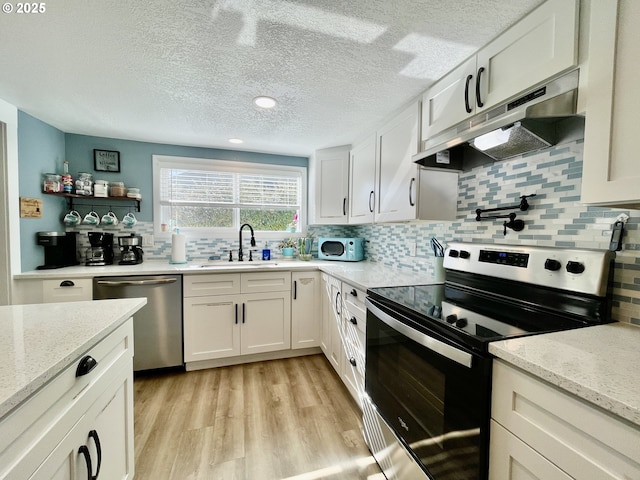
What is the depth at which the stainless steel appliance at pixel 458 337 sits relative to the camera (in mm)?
842

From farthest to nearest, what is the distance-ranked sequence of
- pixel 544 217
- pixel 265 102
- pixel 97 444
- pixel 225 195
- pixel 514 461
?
pixel 225 195 < pixel 265 102 < pixel 544 217 < pixel 97 444 < pixel 514 461

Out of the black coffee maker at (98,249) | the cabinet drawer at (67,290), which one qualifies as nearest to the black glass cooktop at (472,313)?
the cabinet drawer at (67,290)

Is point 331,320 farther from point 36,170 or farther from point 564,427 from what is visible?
point 36,170

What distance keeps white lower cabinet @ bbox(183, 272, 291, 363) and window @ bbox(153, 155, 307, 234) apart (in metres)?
0.84

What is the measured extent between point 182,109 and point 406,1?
5.42 feet

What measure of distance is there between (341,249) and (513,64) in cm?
205

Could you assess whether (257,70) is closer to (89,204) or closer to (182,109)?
(182,109)

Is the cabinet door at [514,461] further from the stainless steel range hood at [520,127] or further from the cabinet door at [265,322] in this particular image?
the cabinet door at [265,322]

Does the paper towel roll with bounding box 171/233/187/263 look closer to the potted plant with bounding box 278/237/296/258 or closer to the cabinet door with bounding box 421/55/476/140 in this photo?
the potted plant with bounding box 278/237/296/258

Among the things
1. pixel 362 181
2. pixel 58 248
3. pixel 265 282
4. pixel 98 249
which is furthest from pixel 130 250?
pixel 362 181

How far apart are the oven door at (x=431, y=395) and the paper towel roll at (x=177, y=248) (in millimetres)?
2007

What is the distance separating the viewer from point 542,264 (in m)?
1.15

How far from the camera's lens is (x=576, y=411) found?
60cm

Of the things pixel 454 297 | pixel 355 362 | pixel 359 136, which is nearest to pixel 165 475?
pixel 355 362
